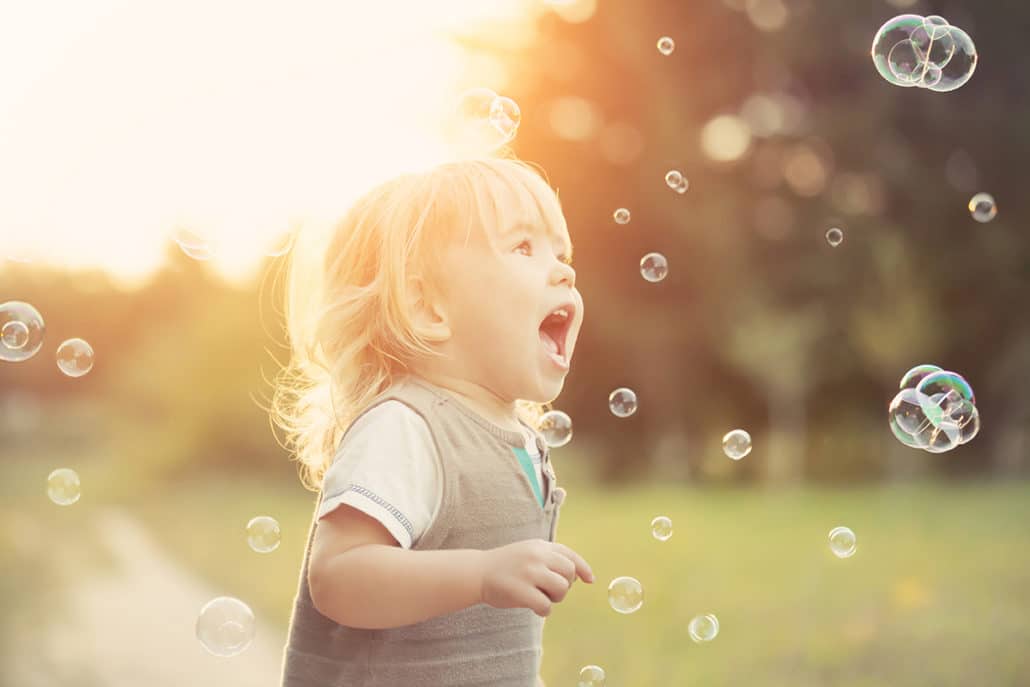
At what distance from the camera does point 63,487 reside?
346 centimetres

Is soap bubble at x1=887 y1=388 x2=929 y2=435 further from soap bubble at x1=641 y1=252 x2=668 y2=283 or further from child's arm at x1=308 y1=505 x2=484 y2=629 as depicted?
child's arm at x1=308 y1=505 x2=484 y2=629

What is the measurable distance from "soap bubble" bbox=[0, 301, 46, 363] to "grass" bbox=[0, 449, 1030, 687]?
9.17ft

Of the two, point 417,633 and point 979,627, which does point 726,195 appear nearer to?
point 979,627

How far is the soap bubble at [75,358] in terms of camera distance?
3.48 meters

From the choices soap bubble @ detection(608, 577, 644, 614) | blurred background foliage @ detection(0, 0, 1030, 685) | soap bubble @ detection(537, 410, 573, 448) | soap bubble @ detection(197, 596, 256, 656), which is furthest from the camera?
blurred background foliage @ detection(0, 0, 1030, 685)

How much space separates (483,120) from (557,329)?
0.99 meters

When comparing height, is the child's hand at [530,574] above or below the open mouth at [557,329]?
below

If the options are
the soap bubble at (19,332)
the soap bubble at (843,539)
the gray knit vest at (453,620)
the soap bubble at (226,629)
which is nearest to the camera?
the gray knit vest at (453,620)

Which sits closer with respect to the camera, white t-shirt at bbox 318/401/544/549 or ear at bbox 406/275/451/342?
white t-shirt at bbox 318/401/544/549

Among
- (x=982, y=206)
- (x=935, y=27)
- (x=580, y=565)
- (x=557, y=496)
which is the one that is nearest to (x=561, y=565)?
(x=580, y=565)

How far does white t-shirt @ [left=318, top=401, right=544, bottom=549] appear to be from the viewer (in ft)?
5.67

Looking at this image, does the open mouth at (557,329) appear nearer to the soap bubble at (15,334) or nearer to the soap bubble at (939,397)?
the soap bubble at (939,397)

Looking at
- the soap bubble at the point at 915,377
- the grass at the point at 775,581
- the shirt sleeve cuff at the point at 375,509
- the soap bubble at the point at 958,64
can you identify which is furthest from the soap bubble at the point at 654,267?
the grass at the point at 775,581

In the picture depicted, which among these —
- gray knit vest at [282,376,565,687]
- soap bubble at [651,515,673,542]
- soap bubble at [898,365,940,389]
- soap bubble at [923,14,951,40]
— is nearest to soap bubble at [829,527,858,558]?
soap bubble at [898,365,940,389]
